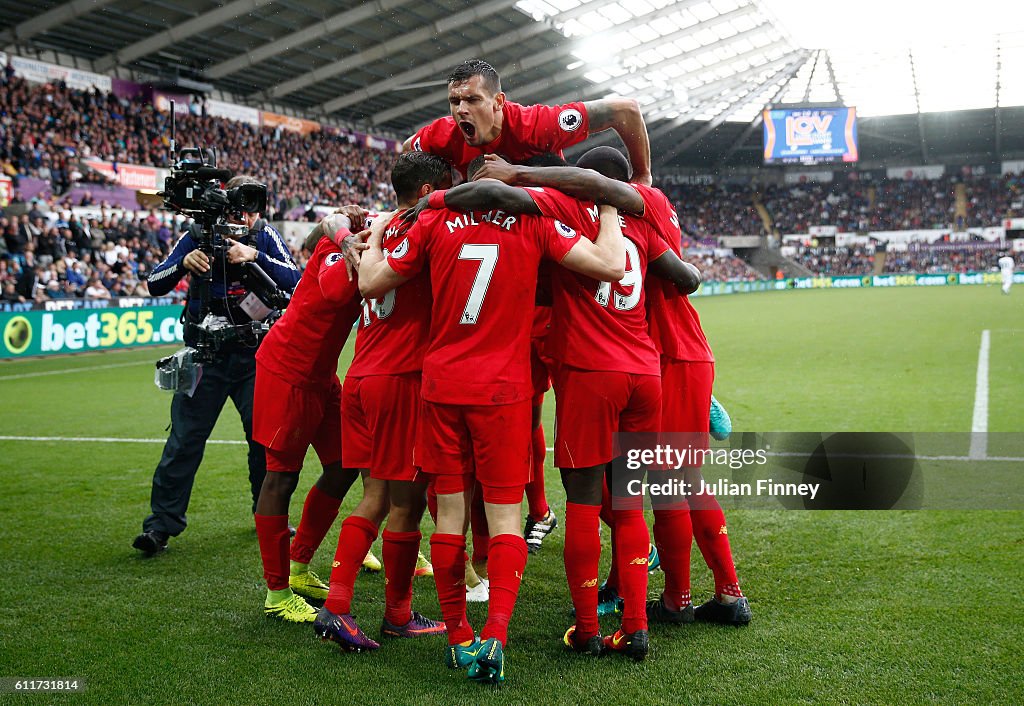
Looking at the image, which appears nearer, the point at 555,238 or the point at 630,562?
the point at 555,238

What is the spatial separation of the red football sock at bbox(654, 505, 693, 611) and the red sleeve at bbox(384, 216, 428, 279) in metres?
1.49

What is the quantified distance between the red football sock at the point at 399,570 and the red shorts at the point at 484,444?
0.36m

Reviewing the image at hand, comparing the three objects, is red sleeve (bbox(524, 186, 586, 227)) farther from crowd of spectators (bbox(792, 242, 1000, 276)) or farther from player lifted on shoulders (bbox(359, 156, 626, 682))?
crowd of spectators (bbox(792, 242, 1000, 276))

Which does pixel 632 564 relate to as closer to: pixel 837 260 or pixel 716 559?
pixel 716 559

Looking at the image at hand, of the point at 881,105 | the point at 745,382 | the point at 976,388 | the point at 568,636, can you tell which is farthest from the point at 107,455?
the point at 881,105

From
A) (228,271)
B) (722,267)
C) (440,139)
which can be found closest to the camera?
(440,139)

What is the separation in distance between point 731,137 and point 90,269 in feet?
153

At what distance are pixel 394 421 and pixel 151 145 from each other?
2718 cm

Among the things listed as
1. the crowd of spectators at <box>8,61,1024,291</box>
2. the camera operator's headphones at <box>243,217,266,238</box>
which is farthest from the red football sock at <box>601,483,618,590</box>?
the crowd of spectators at <box>8,61,1024,291</box>

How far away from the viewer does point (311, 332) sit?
4004 mm

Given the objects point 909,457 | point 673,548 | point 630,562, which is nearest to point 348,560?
point 630,562

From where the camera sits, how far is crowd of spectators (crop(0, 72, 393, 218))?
2234 centimetres

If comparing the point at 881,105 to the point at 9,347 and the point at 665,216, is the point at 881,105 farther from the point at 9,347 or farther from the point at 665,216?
the point at 665,216

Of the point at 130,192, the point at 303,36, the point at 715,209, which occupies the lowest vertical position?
the point at 130,192
